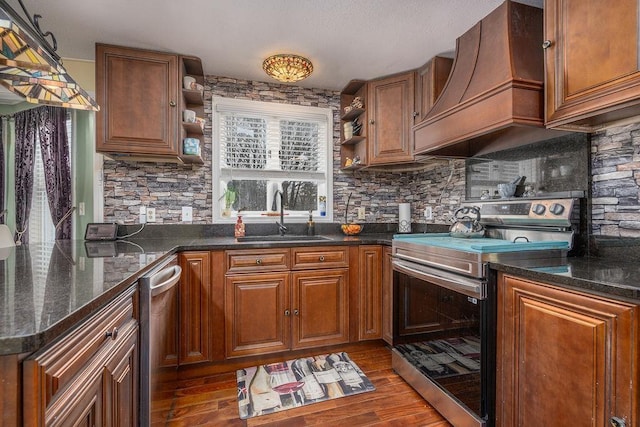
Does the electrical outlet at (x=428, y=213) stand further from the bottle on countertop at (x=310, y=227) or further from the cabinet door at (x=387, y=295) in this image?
the bottle on countertop at (x=310, y=227)

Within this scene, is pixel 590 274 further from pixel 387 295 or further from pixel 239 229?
pixel 239 229

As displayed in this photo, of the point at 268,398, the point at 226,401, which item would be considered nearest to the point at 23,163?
the point at 226,401

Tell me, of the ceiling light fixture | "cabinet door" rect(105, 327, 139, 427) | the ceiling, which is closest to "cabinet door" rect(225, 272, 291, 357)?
"cabinet door" rect(105, 327, 139, 427)

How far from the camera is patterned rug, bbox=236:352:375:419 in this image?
177 centimetres

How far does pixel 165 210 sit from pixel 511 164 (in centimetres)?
263

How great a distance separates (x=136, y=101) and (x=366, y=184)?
6.82 feet

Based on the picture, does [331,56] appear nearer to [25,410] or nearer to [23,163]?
[25,410]

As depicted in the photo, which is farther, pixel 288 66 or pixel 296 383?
pixel 288 66

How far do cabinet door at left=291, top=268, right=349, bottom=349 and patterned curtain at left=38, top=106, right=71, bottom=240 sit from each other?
2.10m

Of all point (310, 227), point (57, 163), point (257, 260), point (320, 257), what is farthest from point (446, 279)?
point (57, 163)

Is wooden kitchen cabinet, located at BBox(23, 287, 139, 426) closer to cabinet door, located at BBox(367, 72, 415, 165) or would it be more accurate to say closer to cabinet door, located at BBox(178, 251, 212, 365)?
cabinet door, located at BBox(178, 251, 212, 365)

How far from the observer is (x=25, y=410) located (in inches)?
21.9

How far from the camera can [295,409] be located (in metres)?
1.72

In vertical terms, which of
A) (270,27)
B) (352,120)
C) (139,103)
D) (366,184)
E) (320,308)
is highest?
(270,27)
